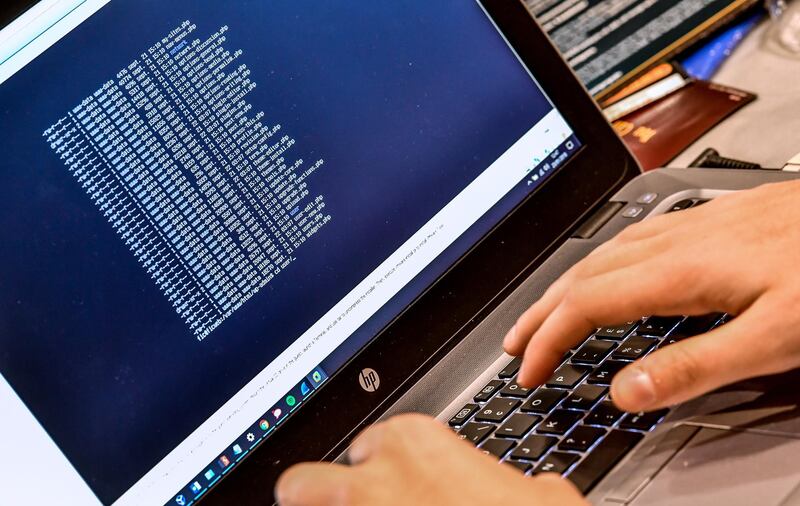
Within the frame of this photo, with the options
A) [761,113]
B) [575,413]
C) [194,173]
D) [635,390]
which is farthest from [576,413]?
[761,113]

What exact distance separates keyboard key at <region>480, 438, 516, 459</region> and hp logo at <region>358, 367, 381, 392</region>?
0.37 feet

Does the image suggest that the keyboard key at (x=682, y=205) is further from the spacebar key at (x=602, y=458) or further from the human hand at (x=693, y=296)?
the spacebar key at (x=602, y=458)

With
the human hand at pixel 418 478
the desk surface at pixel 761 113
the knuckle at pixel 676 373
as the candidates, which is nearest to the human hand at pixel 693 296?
the knuckle at pixel 676 373

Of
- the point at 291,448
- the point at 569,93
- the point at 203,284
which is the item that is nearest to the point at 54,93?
the point at 203,284

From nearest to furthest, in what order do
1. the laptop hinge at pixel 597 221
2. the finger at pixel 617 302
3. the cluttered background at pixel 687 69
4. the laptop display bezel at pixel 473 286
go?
the finger at pixel 617 302 < the laptop display bezel at pixel 473 286 < the laptop hinge at pixel 597 221 < the cluttered background at pixel 687 69

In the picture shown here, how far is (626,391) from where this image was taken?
542 mm

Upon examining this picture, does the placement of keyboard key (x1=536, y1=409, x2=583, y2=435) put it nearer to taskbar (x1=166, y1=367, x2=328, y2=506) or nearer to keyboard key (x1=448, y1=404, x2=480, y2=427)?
keyboard key (x1=448, y1=404, x2=480, y2=427)

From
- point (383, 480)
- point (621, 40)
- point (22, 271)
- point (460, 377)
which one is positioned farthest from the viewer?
point (621, 40)

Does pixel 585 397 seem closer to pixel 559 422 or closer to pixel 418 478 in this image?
pixel 559 422

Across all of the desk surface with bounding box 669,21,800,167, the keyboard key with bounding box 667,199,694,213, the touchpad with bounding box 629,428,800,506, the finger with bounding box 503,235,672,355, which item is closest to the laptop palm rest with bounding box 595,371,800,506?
the touchpad with bounding box 629,428,800,506

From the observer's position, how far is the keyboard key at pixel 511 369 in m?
0.70

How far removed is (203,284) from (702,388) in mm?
348

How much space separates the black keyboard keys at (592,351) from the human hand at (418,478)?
19 cm

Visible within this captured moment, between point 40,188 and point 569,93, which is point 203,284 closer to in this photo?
point 40,188
